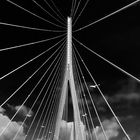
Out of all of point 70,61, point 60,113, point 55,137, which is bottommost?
point 55,137

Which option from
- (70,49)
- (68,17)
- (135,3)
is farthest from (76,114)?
(135,3)

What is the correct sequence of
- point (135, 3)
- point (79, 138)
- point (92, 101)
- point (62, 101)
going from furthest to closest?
point (62, 101) < point (79, 138) < point (92, 101) < point (135, 3)

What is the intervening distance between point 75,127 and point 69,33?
5.77m

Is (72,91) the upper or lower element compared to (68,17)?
lower

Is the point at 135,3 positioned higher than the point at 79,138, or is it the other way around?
the point at 135,3

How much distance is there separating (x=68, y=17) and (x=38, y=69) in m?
4.69

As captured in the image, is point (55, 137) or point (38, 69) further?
point (55, 137)

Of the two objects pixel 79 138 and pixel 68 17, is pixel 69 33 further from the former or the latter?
pixel 79 138

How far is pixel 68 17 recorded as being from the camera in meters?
22.4

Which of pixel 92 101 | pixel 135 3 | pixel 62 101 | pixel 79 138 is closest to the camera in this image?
pixel 135 3

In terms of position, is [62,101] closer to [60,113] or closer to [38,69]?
[60,113]

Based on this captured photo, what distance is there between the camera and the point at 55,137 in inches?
846

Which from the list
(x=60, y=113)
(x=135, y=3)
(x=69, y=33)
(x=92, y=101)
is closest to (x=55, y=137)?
(x=60, y=113)

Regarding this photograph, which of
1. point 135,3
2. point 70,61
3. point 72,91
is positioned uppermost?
point 135,3
